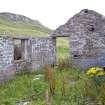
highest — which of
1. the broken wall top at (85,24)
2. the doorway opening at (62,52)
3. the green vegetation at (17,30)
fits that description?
the green vegetation at (17,30)

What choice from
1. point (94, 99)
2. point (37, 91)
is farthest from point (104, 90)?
point (37, 91)

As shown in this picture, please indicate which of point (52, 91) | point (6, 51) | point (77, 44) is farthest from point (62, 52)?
point (52, 91)

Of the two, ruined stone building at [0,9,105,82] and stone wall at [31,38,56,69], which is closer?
ruined stone building at [0,9,105,82]

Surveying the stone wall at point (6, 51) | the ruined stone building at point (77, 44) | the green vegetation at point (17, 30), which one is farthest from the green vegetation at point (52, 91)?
the green vegetation at point (17, 30)

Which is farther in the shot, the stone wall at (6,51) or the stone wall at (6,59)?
the stone wall at (6,51)

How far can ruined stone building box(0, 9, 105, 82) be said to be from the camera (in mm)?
17234

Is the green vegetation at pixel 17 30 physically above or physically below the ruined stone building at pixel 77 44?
above

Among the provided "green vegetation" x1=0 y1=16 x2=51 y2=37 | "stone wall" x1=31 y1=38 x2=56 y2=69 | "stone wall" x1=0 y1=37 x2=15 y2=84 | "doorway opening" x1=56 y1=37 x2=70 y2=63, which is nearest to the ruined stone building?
"stone wall" x1=31 y1=38 x2=56 y2=69

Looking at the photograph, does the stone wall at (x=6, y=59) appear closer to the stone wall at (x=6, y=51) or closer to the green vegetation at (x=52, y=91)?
the stone wall at (x=6, y=51)

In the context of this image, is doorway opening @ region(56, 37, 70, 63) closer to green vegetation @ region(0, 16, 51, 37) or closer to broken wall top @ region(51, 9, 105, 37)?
broken wall top @ region(51, 9, 105, 37)

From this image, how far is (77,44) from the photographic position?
18.3 meters

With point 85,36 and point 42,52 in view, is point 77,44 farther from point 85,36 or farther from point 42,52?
point 42,52

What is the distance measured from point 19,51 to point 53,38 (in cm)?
241

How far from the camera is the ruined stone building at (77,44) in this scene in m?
17.2
